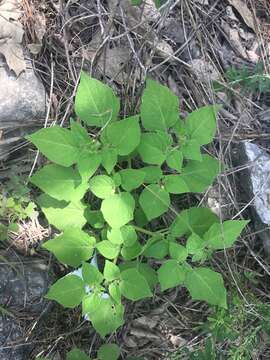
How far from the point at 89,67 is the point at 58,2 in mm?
411

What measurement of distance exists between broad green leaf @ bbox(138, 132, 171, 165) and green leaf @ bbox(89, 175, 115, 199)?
0.20 meters

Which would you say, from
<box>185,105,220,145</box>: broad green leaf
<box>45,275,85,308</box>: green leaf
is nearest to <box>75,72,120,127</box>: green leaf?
<box>185,105,220,145</box>: broad green leaf

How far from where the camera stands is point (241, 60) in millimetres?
2775

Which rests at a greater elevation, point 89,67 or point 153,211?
point 89,67

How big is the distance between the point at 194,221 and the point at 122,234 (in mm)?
362

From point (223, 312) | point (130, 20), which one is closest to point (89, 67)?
point (130, 20)

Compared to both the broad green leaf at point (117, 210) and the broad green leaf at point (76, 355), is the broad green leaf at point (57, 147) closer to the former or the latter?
the broad green leaf at point (117, 210)

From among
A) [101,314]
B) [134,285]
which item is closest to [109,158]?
[134,285]

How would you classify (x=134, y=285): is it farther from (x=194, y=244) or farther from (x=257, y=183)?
(x=257, y=183)

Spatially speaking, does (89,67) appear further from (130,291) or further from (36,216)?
(130,291)

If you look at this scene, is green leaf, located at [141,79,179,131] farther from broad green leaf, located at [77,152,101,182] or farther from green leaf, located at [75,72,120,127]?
broad green leaf, located at [77,152,101,182]

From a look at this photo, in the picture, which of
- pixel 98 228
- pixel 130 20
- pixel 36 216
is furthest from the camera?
pixel 130 20

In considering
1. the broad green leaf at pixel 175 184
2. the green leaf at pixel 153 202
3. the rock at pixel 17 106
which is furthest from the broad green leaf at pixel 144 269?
the rock at pixel 17 106

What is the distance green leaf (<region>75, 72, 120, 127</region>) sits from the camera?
6.81 ft
